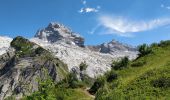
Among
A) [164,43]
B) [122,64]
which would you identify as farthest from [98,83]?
[164,43]

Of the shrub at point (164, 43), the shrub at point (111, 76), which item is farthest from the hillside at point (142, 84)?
the shrub at point (164, 43)

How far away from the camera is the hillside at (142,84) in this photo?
47906 mm

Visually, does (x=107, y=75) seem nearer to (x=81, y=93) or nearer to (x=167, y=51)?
(x=81, y=93)

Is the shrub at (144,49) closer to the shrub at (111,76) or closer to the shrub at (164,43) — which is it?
the shrub at (164,43)

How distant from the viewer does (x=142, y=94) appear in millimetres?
48500

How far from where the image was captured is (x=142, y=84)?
5178 centimetres

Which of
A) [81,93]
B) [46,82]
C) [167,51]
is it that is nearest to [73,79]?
[81,93]

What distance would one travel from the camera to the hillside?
4791 centimetres

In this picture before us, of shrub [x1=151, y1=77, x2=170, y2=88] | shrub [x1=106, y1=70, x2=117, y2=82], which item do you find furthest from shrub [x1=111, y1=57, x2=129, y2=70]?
shrub [x1=151, y1=77, x2=170, y2=88]

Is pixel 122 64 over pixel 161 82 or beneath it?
over

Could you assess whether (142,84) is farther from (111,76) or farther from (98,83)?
(98,83)

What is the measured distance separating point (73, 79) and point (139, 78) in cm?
2230

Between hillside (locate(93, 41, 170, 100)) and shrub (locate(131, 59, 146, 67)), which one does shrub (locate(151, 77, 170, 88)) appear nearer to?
hillside (locate(93, 41, 170, 100))

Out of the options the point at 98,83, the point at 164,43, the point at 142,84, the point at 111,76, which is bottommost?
the point at 142,84
